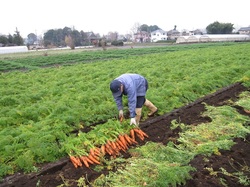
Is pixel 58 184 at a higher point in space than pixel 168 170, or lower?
lower

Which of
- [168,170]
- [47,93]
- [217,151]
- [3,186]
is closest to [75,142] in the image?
[3,186]

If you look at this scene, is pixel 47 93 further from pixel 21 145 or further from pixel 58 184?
pixel 58 184

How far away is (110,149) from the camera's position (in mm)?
5523

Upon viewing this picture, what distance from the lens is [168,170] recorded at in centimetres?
429

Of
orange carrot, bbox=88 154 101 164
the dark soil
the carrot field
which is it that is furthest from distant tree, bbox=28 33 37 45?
orange carrot, bbox=88 154 101 164

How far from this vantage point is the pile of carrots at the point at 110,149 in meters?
5.10

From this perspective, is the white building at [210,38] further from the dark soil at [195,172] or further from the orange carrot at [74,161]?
the orange carrot at [74,161]

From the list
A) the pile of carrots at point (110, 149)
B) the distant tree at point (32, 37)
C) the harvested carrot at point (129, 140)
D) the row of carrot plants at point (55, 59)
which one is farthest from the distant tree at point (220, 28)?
the distant tree at point (32, 37)

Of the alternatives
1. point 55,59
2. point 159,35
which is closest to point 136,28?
point 159,35

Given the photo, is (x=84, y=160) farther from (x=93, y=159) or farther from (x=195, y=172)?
(x=195, y=172)

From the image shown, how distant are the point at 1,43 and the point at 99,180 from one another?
7975 cm

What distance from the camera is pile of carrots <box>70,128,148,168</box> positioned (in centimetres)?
510

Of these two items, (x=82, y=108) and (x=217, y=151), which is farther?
(x=82, y=108)

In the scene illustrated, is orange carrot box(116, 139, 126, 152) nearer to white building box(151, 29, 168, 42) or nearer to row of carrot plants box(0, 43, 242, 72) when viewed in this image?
row of carrot plants box(0, 43, 242, 72)
